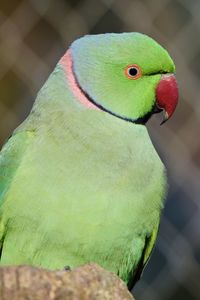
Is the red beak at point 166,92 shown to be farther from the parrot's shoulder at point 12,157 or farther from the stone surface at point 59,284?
the stone surface at point 59,284

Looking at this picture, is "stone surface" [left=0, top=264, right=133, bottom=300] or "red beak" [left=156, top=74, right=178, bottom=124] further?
"red beak" [left=156, top=74, right=178, bottom=124]

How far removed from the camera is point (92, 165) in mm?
2203

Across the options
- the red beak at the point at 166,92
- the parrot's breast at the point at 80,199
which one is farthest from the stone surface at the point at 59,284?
the red beak at the point at 166,92

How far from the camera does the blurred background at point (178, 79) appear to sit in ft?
12.2

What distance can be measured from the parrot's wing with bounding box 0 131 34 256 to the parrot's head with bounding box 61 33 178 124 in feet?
0.49

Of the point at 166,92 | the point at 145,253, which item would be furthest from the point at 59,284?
the point at 166,92

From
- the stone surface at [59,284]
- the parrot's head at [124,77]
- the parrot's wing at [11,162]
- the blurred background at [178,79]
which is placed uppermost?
the parrot's head at [124,77]

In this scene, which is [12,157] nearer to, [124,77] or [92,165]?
[92,165]

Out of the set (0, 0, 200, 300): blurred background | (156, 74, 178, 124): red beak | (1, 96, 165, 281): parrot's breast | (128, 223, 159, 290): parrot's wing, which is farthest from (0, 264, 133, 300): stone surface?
(0, 0, 200, 300): blurred background

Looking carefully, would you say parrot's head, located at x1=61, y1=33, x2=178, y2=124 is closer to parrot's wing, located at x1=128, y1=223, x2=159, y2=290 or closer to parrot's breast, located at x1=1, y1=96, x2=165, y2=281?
parrot's breast, located at x1=1, y1=96, x2=165, y2=281

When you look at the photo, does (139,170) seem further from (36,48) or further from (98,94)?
(36,48)

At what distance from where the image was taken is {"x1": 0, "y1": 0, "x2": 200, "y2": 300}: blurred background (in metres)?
3.71

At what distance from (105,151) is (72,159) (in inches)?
2.6

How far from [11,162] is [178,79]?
1649 millimetres
